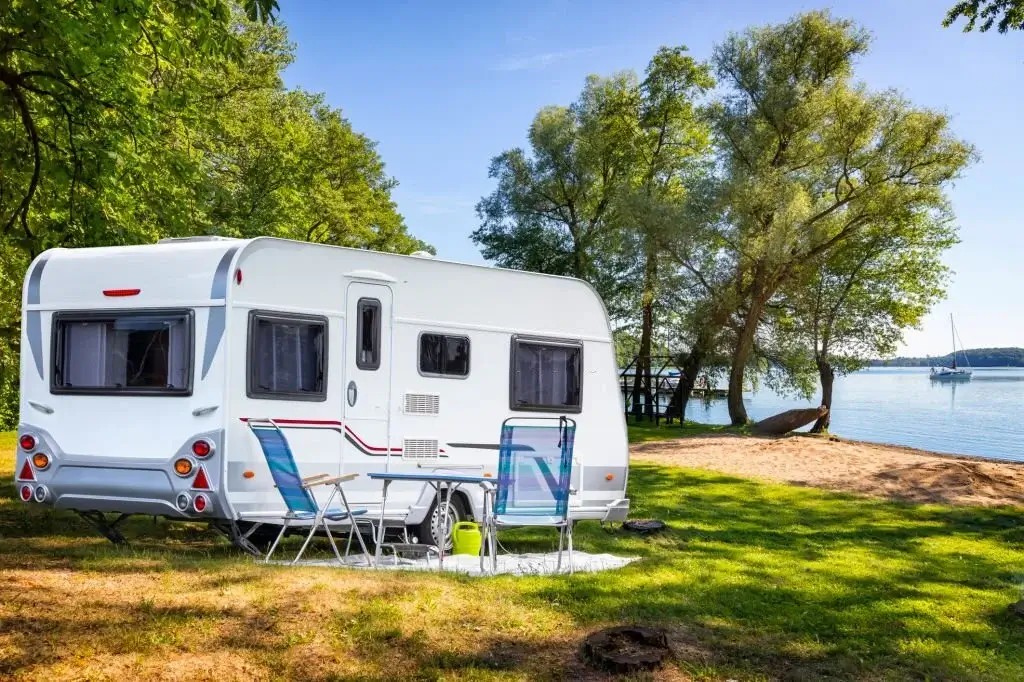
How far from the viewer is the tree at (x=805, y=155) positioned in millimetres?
26750

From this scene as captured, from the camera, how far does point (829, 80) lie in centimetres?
2903

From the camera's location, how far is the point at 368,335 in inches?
337

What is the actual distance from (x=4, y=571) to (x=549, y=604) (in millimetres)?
3721

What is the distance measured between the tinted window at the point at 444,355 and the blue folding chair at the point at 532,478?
136 cm

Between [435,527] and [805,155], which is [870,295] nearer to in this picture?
[805,155]

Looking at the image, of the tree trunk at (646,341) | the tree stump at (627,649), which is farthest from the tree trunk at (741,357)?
the tree stump at (627,649)

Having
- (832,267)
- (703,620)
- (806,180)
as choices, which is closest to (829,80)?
(806,180)

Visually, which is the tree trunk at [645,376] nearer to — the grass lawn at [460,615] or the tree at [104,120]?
the tree at [104,120]

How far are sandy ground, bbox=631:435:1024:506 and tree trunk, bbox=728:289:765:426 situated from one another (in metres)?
3.64

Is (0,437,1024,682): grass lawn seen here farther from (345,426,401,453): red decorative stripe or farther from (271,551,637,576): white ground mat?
(345,426,401,453): red decorative stripe

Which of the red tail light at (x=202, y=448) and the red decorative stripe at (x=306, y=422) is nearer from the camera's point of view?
the red tail light at (x=202, y=448)

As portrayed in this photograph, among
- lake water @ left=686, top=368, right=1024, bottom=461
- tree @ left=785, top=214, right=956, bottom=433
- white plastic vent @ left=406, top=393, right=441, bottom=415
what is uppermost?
tree @ left=785, top=214, right=956, bottom=433

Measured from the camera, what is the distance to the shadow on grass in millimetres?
5273

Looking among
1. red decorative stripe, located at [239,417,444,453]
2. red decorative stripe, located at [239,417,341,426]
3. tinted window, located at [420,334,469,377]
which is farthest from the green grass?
red decorative stripe, located at [239,417,341,426]
